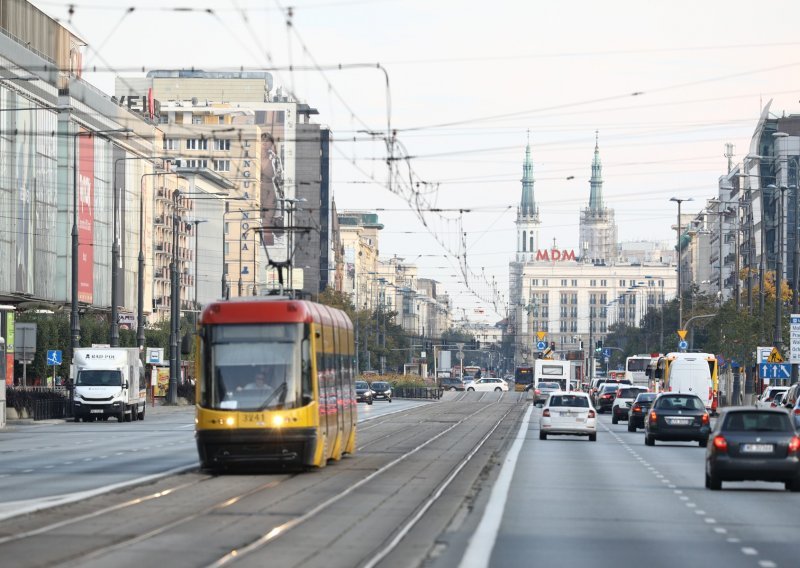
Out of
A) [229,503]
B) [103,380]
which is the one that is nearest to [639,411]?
[103,380]

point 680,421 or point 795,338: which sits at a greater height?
point 795,338

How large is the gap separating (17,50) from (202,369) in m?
69.2

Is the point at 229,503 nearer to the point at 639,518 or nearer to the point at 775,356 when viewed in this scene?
the point at 639,518

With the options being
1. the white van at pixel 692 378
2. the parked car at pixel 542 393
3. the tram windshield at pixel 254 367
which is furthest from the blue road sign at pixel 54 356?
the tram windshield at pixel 254 367

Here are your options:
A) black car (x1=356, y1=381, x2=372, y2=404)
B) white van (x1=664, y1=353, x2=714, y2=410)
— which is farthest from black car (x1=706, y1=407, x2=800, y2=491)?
black car (x1=356, y1=381, x2=372, y2=404)

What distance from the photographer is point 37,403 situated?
62.7 metres

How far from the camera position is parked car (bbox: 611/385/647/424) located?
67438 millimetres

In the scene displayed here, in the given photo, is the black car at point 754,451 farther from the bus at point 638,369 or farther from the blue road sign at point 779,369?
the bus at point 638,369

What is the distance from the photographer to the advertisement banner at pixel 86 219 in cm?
10656

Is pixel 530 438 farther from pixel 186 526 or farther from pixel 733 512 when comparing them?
pixel 186 526

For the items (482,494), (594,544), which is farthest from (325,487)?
(594,544)

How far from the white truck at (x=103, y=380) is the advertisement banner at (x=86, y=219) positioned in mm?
43481

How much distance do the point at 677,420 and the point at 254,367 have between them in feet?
61.4

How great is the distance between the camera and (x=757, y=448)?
1016 inches
